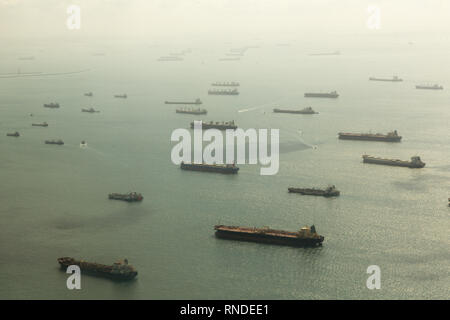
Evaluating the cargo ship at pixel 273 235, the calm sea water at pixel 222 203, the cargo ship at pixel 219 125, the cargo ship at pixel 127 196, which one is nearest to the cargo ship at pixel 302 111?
the calm sea water at pixel 222 203

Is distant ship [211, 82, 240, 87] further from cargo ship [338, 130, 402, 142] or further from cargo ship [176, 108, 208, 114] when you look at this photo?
cargo ship [338, 130, 402, 142]

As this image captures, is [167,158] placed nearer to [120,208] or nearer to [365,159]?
[120,208]

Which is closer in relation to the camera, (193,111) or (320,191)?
(320,191)

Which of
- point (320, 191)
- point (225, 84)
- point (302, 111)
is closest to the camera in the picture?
point (320, 191)

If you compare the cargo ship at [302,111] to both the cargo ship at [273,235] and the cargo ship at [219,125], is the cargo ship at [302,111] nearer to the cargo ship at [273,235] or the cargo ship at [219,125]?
the cargo ship at [219,125]

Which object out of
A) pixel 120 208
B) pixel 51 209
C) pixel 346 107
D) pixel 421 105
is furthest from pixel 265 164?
pixel 421 105

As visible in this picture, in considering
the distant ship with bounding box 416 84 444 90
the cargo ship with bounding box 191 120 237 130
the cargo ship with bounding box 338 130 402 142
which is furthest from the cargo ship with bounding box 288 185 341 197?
the distant ship with bounding box 416 84 444 90

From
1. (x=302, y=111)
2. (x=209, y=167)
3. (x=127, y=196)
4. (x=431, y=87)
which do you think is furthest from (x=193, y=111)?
(x=431, y=87)

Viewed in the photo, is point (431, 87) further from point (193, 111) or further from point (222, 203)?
point (222, 203)
